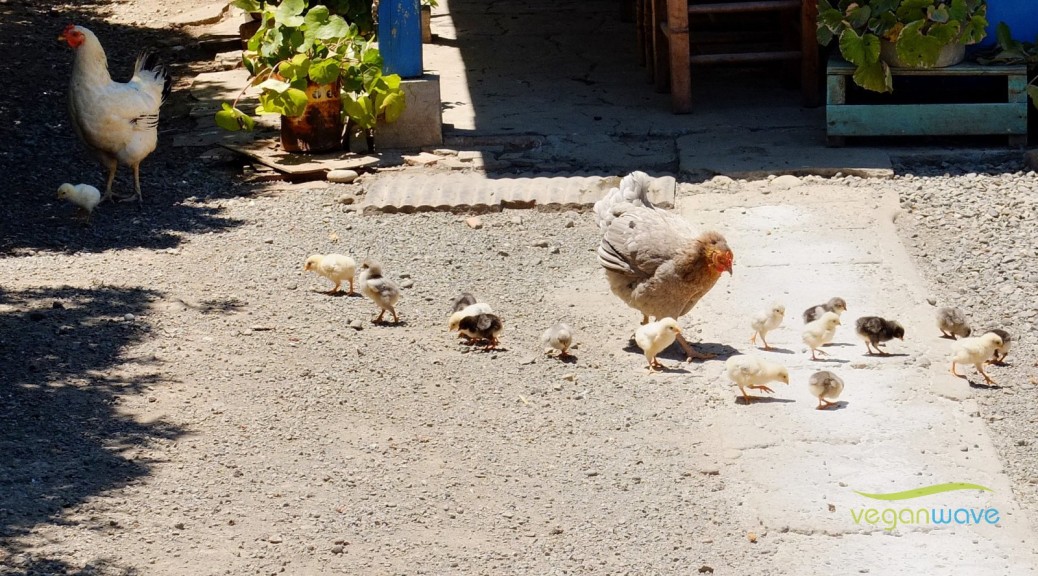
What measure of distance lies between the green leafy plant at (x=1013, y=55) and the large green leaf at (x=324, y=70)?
14.2ft

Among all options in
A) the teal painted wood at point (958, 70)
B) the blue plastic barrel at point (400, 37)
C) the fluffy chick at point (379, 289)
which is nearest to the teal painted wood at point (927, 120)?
the teal painted wood at point (958, 70)

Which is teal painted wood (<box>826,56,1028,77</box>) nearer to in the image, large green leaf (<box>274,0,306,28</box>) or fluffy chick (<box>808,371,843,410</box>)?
large green leaf (<box>274,0,306,28</box>)

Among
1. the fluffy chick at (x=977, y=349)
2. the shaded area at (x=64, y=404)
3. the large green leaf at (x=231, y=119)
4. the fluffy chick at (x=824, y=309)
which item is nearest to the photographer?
the shaded area at (x=64, y=404)

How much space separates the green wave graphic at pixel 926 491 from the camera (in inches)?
179

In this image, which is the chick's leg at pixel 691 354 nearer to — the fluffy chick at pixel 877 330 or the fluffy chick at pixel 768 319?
the fluffy chick at pixel 768 319

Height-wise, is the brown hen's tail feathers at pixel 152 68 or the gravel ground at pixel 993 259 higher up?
the brown hen's tail feathers at pixel 152 68

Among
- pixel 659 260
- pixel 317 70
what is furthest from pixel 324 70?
pixel 659 260

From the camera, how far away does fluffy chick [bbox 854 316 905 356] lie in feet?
18.5

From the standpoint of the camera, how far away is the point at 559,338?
5852 mm

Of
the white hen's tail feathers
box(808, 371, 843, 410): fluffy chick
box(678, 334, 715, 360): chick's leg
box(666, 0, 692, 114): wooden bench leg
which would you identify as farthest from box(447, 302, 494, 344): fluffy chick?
box(666, 0, 692, 114): wooden bench leg

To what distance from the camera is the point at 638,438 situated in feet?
16.9

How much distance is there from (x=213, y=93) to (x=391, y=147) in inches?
98.4

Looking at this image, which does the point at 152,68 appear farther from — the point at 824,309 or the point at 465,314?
the point at 824,309

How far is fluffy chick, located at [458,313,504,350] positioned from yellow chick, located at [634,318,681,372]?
2.15 feet
